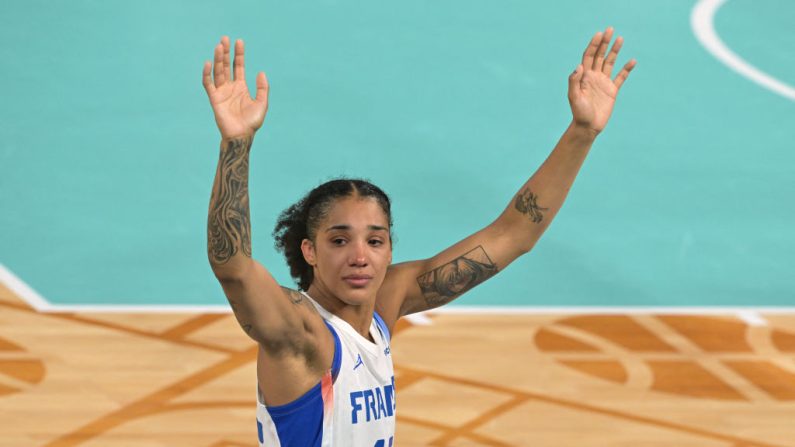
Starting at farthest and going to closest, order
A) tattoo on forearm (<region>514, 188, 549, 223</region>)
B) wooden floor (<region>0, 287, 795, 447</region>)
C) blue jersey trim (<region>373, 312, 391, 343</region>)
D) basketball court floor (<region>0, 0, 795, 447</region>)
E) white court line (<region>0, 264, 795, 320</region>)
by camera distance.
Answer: white court line (<region>0, 264, 795, 320</region>) → basketball court floor (<region>0, 0, 795, 447</region>) → wooden floor (<region>0, 287, 795, 447</region>) → tattoo on forearm (<region>514, 188, 549, 223</region>) → blue jersey trim (<region>373, 312, 391, 343</region>)

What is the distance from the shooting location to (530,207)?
424cm

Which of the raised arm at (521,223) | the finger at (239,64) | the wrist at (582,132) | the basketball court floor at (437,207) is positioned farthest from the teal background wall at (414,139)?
the finger at (239,64)

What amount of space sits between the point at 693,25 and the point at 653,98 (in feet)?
4.69

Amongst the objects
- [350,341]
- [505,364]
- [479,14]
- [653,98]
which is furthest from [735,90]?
[350,341]

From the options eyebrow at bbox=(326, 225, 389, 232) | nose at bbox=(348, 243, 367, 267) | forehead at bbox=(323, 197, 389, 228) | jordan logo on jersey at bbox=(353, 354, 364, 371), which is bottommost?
jordan logo on jersey at bbox=(353, 354, 364, 371)

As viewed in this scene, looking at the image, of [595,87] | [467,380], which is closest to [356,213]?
[595,87]

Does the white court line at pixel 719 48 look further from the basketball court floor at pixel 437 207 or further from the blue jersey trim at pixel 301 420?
the blue jersey trim at pixel 301 420

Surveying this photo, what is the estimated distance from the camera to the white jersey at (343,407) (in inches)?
140

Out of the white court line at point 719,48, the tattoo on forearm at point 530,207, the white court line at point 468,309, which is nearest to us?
the tattoo on forearm at point 530,207

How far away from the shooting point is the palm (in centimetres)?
414

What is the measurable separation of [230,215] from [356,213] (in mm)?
565

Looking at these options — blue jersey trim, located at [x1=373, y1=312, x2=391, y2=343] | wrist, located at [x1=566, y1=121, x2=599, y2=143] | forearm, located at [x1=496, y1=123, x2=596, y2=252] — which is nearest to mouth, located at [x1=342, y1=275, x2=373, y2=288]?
blue jersey trim, located at [x1=373, y1=312, x2=391, y2=343]

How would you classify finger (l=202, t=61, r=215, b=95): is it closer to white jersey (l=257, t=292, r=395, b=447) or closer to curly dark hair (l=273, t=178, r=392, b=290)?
curly dark hair (l=273, t=178, r=392, b=290)

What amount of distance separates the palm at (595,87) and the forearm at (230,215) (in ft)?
4.37
